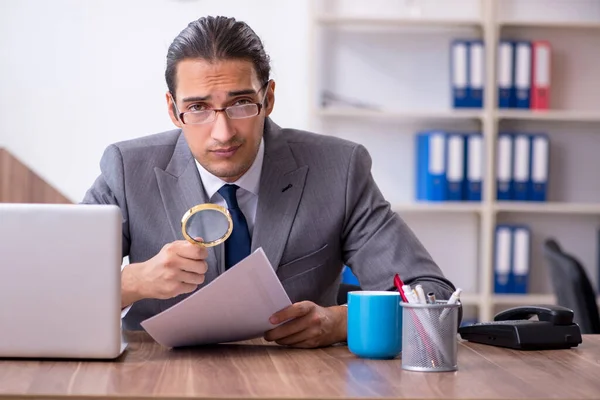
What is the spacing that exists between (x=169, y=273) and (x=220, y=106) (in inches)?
18.9

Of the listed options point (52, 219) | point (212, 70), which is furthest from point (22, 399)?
point (212, 70)

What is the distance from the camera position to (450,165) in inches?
163

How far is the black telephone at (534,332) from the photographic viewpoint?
1.60 metres

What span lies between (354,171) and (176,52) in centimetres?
51

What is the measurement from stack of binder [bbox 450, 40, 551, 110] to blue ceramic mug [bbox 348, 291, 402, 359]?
2854 mm

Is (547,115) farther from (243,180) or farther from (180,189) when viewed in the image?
(180,189)

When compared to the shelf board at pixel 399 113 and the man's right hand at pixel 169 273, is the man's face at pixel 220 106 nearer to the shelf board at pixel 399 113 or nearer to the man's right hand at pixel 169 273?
the man's right hand at pixel 169 273

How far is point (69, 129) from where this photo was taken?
4.38m

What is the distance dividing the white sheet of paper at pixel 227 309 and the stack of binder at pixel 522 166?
285 cm

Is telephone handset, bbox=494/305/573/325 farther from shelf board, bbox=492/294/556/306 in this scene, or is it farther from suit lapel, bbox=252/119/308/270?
shelf board, bbox=492/294/556/306

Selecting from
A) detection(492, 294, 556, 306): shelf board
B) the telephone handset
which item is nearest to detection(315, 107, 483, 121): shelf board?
detection(492, 294, 556, 306): shelf board

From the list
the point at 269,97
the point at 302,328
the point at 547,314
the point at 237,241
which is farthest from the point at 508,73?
the point at 302,328

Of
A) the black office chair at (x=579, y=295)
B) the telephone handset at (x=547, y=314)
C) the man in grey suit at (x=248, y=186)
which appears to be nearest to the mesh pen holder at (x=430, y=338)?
the telephone handset at (x=547, y=314)

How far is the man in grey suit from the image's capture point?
1927 mm
